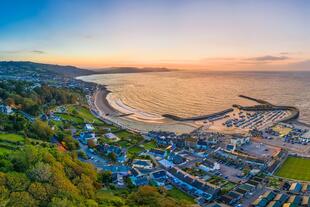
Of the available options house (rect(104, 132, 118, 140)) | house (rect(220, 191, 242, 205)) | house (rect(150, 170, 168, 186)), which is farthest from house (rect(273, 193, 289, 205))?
house (rect(104, 132, 118, 140))

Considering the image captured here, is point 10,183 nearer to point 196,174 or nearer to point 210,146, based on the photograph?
point 196,174

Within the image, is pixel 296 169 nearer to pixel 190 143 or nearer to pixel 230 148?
pixel 230 148

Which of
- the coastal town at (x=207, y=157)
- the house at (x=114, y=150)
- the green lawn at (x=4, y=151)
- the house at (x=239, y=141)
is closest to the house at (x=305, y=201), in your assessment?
the coastal town at (x=207, y=157)

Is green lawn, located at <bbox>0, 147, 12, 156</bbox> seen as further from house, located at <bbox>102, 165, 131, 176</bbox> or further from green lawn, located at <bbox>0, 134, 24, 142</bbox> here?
house, located at <bbox>102, 165, 131, 176</bbox>

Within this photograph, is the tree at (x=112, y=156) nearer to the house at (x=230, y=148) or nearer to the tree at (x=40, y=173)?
the tree at (x=40, y=173)

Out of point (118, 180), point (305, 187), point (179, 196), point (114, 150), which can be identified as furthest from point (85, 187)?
point (305, 187)

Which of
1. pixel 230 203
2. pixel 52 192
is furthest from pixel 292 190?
pixel 52 192
